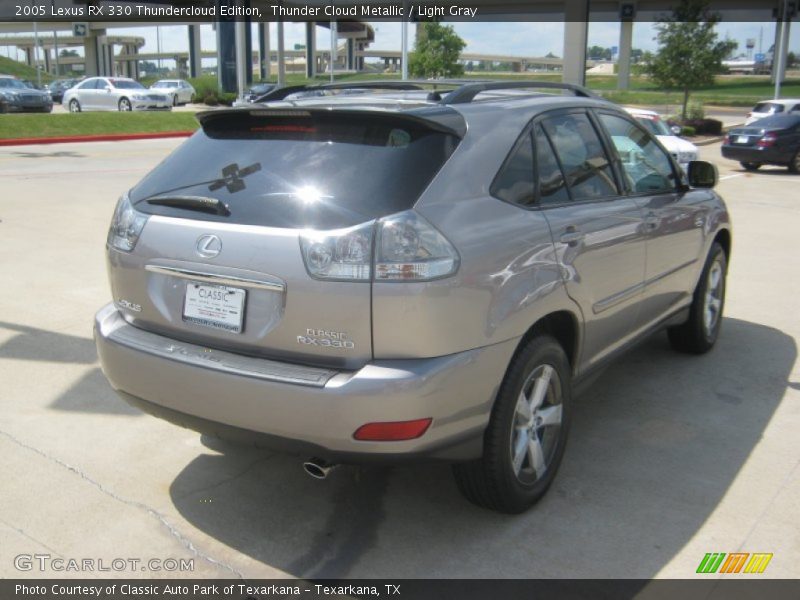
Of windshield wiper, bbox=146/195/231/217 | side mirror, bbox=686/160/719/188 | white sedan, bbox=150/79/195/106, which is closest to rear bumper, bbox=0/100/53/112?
white sedan, bbox=150/79/195/106

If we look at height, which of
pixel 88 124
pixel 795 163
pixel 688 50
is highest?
pixel 688 50

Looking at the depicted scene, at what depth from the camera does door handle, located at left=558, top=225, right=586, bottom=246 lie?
3689mm

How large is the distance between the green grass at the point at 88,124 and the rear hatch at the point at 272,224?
21.7 metres

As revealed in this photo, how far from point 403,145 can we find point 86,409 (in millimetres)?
2620

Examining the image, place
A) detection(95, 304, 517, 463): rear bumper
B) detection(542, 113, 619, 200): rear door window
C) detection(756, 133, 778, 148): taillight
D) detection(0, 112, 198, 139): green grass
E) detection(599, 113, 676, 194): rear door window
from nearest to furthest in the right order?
detection(95, 304, 517, 463): rear bumper < detection(542, 113, 619, 200): rear door window < detection(599, 113, 676, 194): rear door window < detection(756, 133, 778, 148): taillight < detection(0, 112, 198, 139): green grass

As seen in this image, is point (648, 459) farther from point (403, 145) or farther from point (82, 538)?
point (82, 538)

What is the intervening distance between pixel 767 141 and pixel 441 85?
1773cm

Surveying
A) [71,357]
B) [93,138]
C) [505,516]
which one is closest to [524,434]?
[505,516]

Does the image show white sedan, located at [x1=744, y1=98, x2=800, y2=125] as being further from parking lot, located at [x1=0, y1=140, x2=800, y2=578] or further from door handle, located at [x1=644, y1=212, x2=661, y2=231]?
door handle, located at [x1=644, y1=212, x2=661, y2=231]

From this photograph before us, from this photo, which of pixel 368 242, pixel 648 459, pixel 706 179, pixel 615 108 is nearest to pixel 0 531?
pixel 368 242

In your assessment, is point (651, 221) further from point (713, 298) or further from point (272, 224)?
point (272, 224)

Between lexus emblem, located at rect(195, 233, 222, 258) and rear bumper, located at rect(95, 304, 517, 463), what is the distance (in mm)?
380

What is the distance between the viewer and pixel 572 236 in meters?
3.75

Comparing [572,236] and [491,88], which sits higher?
[491,88]
